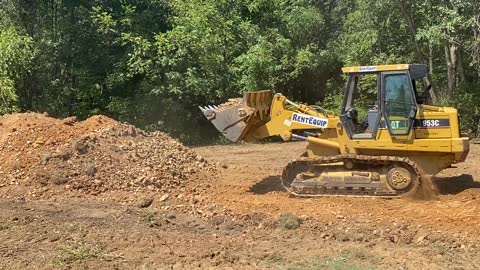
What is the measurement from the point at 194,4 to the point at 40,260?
1555 centimetres

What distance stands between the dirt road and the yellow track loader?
37 centimetres

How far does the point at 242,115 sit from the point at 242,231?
8.47 feet

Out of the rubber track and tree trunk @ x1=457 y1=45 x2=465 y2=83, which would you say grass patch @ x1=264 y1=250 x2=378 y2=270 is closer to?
the rubber track

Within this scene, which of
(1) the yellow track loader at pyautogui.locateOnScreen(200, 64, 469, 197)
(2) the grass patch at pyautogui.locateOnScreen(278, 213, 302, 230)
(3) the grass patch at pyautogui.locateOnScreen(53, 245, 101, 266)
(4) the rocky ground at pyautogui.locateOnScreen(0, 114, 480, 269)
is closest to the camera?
(3) the grass patch at pyautogui.locateOnScreen(53, 245, 101, 266)

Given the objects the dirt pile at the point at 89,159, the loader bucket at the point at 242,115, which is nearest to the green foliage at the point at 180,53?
the dirt pile at the point at 89,159

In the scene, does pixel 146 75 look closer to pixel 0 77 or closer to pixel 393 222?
pixel 0 77

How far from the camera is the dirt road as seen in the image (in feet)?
22.7

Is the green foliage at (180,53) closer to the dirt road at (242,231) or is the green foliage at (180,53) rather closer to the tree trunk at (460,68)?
the tree trunk at (460,68)

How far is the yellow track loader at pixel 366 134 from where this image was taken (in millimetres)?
9469

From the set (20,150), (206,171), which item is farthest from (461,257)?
(20,150)

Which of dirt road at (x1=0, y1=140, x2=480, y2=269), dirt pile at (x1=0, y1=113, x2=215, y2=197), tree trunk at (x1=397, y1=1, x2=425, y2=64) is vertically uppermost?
tree trunk at (x1=397, y1=1, x2=425, y2=64)

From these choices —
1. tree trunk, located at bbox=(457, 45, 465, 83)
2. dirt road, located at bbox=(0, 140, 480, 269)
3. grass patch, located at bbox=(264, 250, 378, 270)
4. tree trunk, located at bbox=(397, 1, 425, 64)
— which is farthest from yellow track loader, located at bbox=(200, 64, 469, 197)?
tree trunk, located at bbox=(457, 45, 465, 83)

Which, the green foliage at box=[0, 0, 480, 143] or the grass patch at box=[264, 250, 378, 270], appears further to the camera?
the green foliage at box=[0, 0, 480, 143]

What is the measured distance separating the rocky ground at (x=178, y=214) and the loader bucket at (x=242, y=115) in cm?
112
